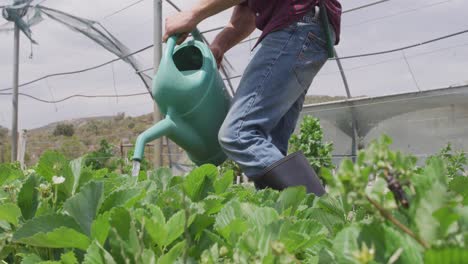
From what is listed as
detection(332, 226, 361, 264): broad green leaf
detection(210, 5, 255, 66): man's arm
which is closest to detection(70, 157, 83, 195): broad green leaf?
detection(332, 226, 361, 264): broad green leaf

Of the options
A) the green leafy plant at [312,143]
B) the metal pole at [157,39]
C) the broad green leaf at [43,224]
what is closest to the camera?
the broad green leaf at [43,224]

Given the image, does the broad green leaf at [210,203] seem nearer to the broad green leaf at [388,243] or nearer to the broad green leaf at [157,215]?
the broad green leaf at [157,215]

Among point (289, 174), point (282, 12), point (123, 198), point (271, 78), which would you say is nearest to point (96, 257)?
point (123, 198)

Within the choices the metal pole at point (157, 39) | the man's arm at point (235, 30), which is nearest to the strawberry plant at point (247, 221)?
the man's arm at point (235, 30)

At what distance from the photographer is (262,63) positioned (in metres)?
1.51

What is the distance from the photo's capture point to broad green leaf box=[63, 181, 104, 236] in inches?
19.3

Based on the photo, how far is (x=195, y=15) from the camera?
63.9 inches

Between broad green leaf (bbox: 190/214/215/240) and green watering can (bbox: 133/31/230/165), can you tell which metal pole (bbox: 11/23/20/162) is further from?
broad green leaf (bbox: 190/214/215/240)

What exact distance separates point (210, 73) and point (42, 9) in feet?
26.9

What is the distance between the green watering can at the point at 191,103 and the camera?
164 cm

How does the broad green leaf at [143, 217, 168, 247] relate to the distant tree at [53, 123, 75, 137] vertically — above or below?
below

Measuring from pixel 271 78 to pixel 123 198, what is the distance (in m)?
1.01

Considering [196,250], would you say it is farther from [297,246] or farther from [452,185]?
[452,185]

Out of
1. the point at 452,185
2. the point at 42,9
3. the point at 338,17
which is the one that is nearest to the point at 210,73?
the point at 338,17
